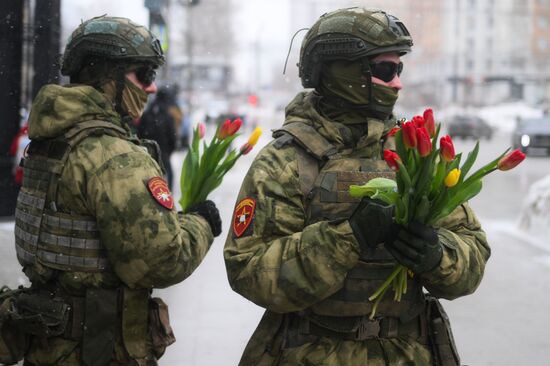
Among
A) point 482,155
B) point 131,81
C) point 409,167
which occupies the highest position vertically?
point 131,81

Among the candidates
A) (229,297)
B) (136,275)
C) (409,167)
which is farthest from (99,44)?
(229,297)

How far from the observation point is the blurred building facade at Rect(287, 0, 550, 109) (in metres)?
75.1

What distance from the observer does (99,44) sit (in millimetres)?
3225

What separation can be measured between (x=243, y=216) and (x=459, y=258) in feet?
2.20

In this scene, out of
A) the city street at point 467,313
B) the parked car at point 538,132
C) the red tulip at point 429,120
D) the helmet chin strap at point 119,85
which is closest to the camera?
the red tulip at point 429,120

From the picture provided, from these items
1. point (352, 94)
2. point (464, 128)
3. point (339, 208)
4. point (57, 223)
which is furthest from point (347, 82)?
point (464, 128)

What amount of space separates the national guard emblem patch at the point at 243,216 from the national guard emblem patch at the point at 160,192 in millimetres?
407

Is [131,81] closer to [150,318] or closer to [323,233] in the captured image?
[150,318]

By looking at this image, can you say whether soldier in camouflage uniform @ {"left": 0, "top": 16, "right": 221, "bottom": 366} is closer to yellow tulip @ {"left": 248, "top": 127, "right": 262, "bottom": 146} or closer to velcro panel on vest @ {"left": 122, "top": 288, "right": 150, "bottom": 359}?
velcro panel on vest @ {"left": 122, "top": 288, "right": 150, "bottom": 359}

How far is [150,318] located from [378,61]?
1.29 meters

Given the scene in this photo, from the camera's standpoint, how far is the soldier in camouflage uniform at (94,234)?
9.66 ft

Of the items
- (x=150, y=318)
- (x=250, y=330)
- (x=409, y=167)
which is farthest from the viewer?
(x=250, y=330)

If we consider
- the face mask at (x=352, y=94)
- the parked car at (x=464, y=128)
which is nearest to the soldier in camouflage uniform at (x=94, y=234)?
the face mask at (x=352, y=94)

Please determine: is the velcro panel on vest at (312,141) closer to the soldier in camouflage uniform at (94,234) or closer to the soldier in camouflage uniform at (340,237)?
the soldier in camouflage uniform at (340,237)
